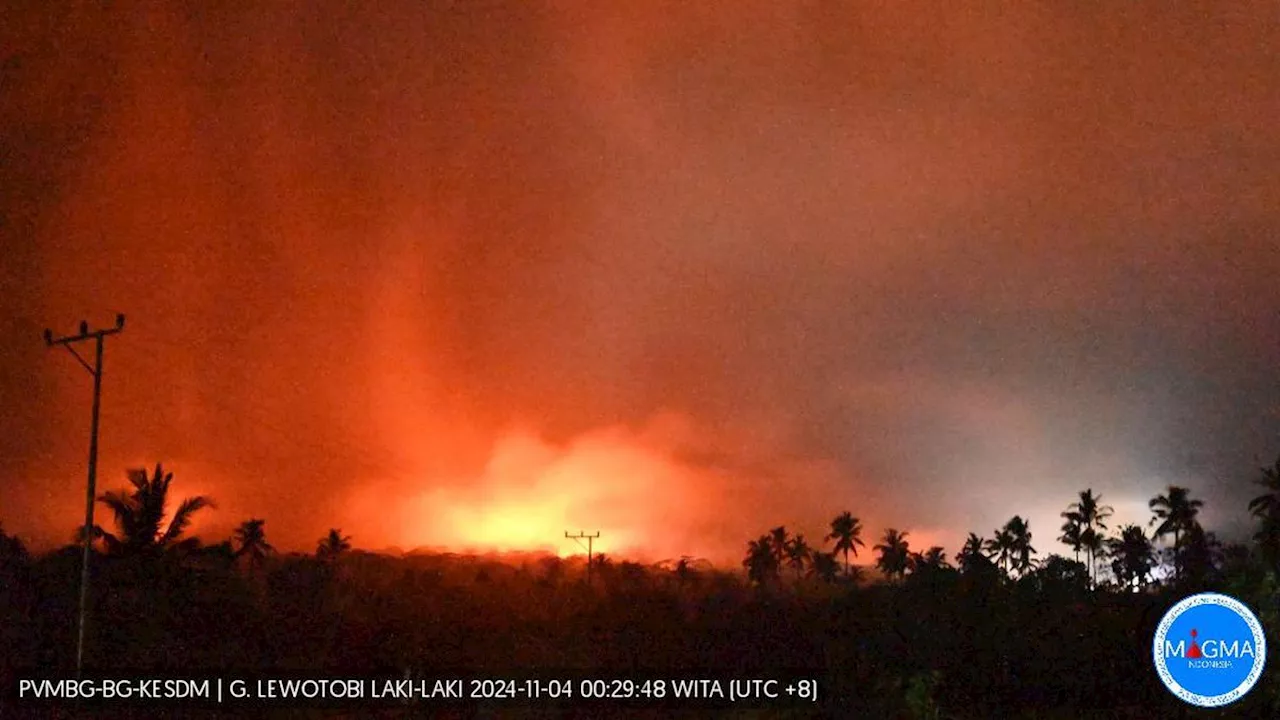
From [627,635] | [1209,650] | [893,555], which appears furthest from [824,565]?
[1209,650]

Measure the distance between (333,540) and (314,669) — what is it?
181 ft

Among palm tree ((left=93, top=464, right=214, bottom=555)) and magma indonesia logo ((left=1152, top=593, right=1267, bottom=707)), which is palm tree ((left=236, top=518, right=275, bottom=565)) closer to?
palm tree ((left=93, top=464, right=214, bottom=555))

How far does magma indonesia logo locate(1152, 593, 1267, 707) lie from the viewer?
12.3 meters

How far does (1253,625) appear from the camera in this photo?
12.4m

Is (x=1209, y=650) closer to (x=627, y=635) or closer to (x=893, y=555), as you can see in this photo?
(x=627, y=635)

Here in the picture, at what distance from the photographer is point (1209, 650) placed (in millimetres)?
12352

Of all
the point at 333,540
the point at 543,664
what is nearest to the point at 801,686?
the point at 543,664

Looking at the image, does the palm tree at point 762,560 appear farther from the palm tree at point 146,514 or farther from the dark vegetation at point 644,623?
the palm tree at point 146,514

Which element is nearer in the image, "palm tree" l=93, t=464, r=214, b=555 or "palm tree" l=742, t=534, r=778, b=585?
"palm tree" l=93, t=464, r=214, b=555

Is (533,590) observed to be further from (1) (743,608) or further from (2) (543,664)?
(2) (543,664)

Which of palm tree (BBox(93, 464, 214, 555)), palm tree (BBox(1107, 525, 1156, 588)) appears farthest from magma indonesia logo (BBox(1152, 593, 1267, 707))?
palm tree (BBox(1107, 525, 1156, 588))

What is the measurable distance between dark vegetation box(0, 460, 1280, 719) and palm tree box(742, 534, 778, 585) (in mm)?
35336

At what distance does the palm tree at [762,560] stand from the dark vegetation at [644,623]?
35336 mm

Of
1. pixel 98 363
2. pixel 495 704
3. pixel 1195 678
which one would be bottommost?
pixel 495 704
